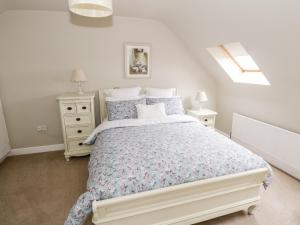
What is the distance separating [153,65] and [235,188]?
245 centimetres

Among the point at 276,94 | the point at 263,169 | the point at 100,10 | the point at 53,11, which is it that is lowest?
the point at 263,169

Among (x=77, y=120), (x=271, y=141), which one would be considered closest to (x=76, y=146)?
(x=77, y=120)

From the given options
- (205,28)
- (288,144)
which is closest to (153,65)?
(205,28)

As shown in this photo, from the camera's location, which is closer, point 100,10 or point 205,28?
point 100,10

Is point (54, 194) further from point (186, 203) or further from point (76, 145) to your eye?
point (186, 203)

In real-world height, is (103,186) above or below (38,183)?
above

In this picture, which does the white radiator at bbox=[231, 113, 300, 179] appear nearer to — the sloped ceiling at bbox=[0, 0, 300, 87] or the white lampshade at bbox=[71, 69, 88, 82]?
the sloped ceiling at bbox=[0, 0, 300, 87]

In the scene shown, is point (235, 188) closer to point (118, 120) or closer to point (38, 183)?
point (118, 120)

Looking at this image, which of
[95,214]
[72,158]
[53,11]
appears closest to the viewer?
[95,214]

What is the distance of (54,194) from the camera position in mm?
2148

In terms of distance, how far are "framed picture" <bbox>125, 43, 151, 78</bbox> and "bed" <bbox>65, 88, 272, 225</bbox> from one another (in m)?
1.60

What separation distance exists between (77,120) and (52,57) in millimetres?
1073

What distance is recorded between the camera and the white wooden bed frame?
1.39m

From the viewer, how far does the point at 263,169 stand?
1717mm
